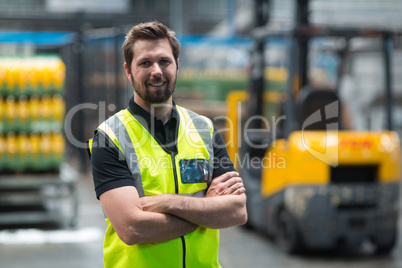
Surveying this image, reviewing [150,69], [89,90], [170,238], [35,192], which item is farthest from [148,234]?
[89,90]

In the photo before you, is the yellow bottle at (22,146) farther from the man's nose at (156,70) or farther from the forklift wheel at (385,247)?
the man's nose at (156,70)

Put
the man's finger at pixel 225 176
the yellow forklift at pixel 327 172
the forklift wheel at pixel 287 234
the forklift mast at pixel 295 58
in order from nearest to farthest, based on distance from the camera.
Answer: the man's finger at pixel 225 176
the yellow forklift at pixel 327 172
the forklift mast at pixel 295 58
the forklift wheel at pixel 287 234

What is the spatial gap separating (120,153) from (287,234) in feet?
14.4

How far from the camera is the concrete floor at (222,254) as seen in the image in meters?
6.19

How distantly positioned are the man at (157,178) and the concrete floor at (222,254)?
370 cm

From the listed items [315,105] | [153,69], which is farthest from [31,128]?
[153,69]

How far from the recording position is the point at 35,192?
8.13 m

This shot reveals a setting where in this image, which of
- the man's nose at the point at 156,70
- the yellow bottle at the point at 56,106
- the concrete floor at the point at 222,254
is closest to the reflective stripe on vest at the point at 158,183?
the man's nose at the point at 156,70

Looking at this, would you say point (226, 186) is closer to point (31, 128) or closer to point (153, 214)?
point (153, 214)

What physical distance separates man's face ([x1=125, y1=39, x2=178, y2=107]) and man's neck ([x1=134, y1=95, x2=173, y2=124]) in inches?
2.4

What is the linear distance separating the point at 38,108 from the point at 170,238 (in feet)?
17.6

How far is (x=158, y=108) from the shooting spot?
2.60 m

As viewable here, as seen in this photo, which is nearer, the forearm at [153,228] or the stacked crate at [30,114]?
the forearm at [153,228]

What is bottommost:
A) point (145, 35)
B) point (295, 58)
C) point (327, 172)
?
point (327, 172)
